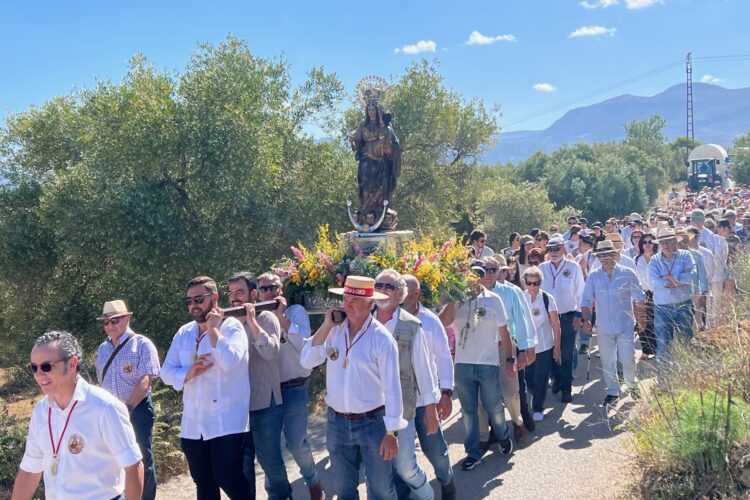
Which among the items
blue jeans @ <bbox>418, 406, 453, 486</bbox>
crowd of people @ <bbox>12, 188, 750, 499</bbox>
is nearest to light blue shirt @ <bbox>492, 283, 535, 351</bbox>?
crowd of people @ <bbox>12, 188, 750, 499</bbox>

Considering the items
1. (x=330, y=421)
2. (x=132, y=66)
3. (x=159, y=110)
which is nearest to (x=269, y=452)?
(x=330, y=421)

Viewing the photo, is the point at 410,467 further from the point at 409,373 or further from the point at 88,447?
the point at 88,447

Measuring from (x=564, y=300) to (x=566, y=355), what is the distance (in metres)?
0.72

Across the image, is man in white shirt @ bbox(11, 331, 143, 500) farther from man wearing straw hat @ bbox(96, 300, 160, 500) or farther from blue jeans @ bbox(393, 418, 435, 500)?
blue jeans @ bbox(393, 418, 435, 500)

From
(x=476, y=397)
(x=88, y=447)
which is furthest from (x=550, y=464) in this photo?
(x=88, y=447)

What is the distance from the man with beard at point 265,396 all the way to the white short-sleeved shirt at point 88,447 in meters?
1.66

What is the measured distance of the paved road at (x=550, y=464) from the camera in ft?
16.7

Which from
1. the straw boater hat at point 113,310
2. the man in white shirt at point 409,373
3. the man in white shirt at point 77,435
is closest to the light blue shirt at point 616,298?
Answer: the man in white shirt at point 409,373

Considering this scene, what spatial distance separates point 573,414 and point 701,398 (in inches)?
124

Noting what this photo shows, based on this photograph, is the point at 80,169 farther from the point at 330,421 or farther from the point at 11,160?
the point at 330,421

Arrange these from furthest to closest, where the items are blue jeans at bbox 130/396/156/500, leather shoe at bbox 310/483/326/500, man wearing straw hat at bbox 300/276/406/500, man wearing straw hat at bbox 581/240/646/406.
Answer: man wearing straw hat at bbox 581/240/646/406 < leather shoe at bbox 310/483/326/500 < blue jeans at bbox 130/396/156/500 < man wearing straw hat at bbox 300/276/406/500

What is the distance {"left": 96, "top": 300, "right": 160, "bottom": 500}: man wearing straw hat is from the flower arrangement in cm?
179

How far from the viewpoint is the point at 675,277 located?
24.4 feet

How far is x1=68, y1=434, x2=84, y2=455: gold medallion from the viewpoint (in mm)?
3074
